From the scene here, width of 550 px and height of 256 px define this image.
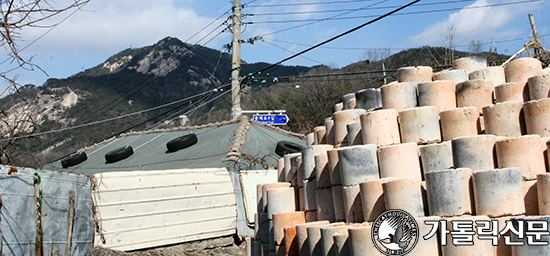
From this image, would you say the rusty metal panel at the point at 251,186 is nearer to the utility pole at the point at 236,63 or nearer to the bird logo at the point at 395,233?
the utility pole at the point at 236,63

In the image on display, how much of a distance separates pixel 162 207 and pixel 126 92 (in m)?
31.3

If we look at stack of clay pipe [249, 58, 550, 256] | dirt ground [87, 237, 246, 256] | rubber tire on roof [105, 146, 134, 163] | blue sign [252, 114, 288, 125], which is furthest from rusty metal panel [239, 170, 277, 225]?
blue sign [252, 114, 288, 125]

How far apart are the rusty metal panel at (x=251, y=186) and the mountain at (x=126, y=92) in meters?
10.1

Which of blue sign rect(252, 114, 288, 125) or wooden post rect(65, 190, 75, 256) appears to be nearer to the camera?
wooden post rect(65, 190, 75, 256)

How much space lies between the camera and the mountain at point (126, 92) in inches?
1666

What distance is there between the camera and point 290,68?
254 ft

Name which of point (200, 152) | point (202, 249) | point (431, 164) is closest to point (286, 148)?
point (200, 152)

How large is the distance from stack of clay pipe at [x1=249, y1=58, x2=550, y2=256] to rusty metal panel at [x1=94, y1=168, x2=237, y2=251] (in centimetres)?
412

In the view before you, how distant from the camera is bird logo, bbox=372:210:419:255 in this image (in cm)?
443

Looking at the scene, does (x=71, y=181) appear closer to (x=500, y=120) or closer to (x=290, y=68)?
(x=500, y=120)

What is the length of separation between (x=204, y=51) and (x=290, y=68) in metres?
30.4

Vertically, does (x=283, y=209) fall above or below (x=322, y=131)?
below

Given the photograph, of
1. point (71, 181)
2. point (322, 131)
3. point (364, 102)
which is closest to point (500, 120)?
point (364, 102)

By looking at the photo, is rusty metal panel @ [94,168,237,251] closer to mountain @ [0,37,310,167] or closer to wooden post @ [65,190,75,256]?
wooden post @ [65,190,75,256]
